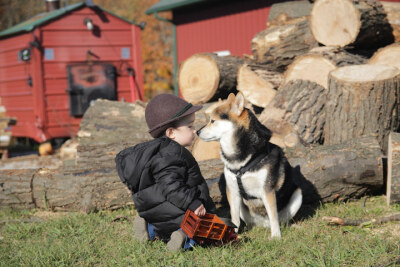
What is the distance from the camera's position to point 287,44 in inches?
296

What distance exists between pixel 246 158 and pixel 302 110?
7.15ft

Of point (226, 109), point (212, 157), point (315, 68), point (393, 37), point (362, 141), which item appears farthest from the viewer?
point (393, 37)

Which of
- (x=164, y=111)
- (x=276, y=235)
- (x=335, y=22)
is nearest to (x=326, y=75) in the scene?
(x=335, y=22)

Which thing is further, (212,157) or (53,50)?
(53,50)

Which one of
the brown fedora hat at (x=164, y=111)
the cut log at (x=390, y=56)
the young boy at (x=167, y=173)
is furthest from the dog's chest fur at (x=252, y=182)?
the cut log at (x=390, y=56)

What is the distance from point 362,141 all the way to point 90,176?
3381mm

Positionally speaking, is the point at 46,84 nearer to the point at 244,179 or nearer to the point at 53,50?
the point at 53,50

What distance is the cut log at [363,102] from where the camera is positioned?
5.25 metres

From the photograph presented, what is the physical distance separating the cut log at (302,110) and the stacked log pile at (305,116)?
0.05 ft

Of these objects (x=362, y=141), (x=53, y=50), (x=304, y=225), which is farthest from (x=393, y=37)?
(x=53, y=50)

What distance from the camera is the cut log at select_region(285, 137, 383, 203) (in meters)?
4.68

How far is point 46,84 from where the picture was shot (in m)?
11.2

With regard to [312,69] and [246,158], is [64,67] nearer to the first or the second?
[312,69]

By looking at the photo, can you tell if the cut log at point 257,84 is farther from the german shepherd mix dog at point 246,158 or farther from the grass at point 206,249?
the german shepherd mix dog at point 246,158
